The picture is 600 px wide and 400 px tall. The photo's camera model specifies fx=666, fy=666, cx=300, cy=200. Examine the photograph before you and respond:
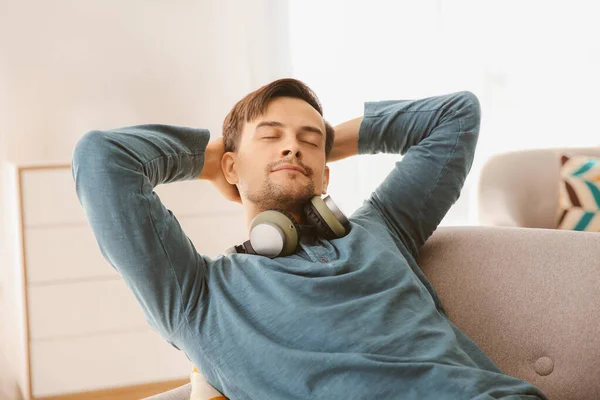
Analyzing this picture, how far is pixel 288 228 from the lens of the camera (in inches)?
50.5

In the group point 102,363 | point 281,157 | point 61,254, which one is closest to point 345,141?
point 281,157

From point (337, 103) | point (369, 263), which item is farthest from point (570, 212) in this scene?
point (337, 103)

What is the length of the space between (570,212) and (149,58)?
2140 mm

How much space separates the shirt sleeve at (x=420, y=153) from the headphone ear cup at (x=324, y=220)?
0.17 metres

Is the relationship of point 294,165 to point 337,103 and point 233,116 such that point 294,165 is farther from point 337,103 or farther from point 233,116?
point 337,103

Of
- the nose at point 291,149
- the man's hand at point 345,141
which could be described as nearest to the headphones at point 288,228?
the nose at point 291,149

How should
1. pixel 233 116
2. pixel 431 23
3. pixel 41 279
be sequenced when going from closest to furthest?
pixel 233 116
pixel 41 279
pixel 431 23

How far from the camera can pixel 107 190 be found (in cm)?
117

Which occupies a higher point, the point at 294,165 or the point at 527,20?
the point at 527,20

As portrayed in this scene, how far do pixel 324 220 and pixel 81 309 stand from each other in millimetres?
1797

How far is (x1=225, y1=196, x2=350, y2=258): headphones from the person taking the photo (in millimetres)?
1278

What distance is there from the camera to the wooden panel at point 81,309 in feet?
9.03

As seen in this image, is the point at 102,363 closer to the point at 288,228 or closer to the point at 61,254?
the point at 61,254

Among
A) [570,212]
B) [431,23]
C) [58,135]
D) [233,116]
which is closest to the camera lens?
[233,116]
